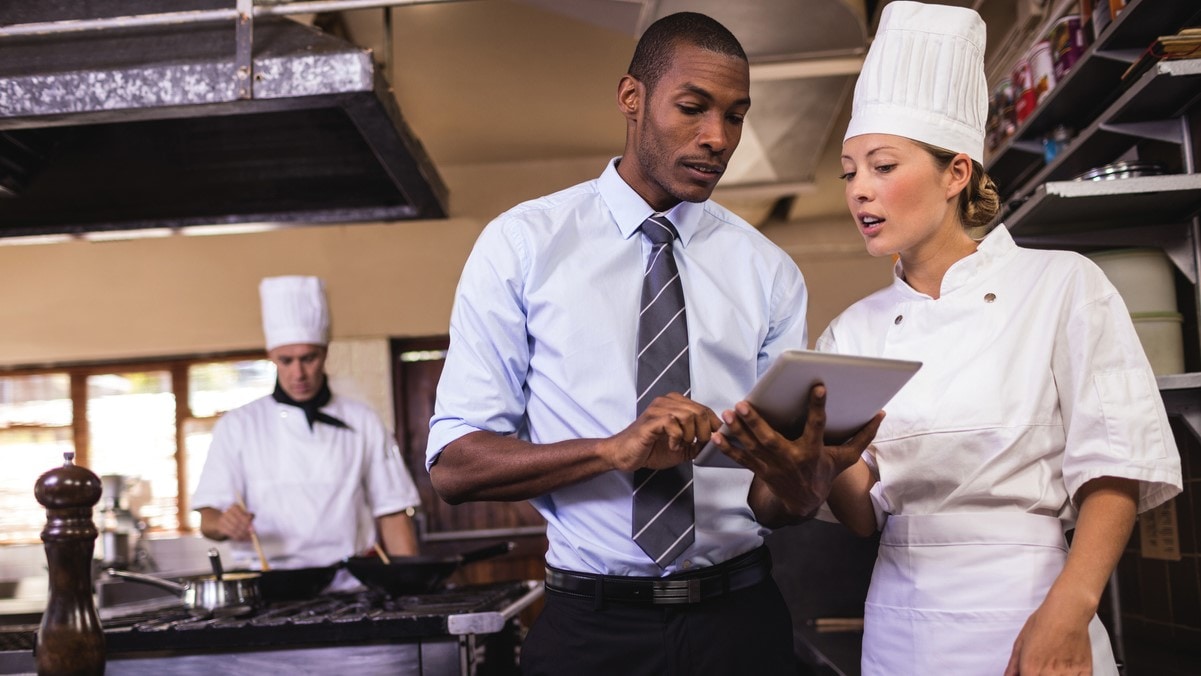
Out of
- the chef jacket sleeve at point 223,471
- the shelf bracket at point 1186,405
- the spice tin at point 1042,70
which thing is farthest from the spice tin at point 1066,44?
the chef jacket sleeve at point 223,471

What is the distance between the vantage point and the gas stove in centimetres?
217

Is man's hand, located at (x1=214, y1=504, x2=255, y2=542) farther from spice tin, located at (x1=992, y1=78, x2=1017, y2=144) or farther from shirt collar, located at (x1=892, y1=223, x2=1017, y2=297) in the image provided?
spice tin, located at (x1=992, y1=78, x2=1017, y2=144)

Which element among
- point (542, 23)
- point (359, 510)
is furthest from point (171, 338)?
point (359, 510)

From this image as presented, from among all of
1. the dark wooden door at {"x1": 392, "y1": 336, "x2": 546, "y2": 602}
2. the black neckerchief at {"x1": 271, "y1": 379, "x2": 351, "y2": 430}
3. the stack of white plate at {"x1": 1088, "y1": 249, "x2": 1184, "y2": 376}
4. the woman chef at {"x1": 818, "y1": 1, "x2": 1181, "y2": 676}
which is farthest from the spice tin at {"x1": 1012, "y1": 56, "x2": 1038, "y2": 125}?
the dark wooden door at {"x1": 392, "y1": 336, "x2": 546, "y2": 602}

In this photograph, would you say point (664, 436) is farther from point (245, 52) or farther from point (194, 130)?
point (194, 130)

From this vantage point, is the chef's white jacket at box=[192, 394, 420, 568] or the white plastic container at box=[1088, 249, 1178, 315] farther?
the chef's white jacket at box=[192, 394, 420, 568]

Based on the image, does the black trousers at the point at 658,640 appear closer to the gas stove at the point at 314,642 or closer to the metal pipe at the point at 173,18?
the gas stove at the point at 314,642

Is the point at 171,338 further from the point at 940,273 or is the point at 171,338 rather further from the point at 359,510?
the point at 940,273

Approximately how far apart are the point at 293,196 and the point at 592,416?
2114 mm

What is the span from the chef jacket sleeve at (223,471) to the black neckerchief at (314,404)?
0.16 metres

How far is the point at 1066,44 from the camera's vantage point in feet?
8.54

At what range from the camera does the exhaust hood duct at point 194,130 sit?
251cm

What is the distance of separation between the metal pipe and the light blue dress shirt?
1.27 meters

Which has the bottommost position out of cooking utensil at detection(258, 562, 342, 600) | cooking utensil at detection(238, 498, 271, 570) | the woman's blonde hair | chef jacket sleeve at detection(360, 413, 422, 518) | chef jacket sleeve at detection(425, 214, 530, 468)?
cooking utensil at detection(258, 562, 342, 600)
